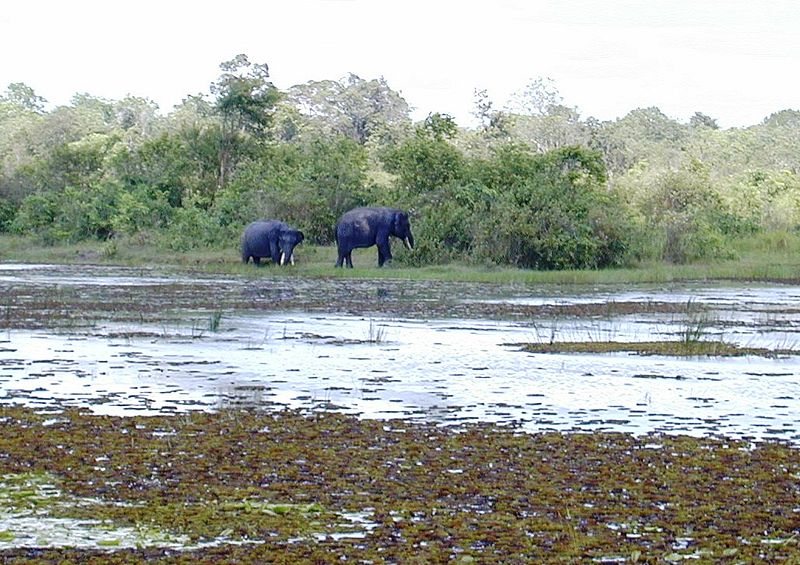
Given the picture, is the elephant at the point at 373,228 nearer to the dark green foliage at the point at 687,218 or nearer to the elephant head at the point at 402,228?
the elephant head at the point at 402,228

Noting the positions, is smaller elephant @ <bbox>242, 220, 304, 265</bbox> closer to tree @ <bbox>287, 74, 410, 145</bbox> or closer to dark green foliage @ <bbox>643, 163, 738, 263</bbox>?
dark green foliage @ <bbox>643, 163, 738, 263</bbox>

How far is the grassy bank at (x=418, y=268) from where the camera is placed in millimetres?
30703

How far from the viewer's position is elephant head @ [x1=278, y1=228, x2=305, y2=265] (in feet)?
→ 113

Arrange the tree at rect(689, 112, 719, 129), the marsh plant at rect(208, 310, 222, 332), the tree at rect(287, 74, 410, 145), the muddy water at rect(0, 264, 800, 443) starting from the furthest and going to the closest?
the tree at rect(689, 112, 719, 129)
the tree at rect(287, 74, 410, 145)
the marsh plant at rect(208, 310, 222, 332)
the muddy water at rect(0, 264, 800, 443)

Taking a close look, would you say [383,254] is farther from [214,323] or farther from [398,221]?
[214,323]

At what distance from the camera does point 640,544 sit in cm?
739

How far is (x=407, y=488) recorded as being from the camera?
344 inches

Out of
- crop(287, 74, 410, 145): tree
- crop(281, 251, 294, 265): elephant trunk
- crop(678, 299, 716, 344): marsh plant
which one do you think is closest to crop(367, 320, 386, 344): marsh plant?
crop(678, 299, 716, 344): marsh plant

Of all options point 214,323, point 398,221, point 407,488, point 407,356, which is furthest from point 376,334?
point 398,221

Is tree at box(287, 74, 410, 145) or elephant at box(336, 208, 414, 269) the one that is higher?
tree at box(287, 74, 410, 145)

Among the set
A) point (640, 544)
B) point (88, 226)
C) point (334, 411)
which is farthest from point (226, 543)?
point (88, 226)

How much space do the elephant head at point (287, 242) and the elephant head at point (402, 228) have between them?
2.40 meters

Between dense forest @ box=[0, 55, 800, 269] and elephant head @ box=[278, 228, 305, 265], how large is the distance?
106 inches

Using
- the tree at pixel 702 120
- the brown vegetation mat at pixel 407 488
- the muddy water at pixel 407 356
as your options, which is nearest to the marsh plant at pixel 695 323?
the muddy water at pixel 407 356
